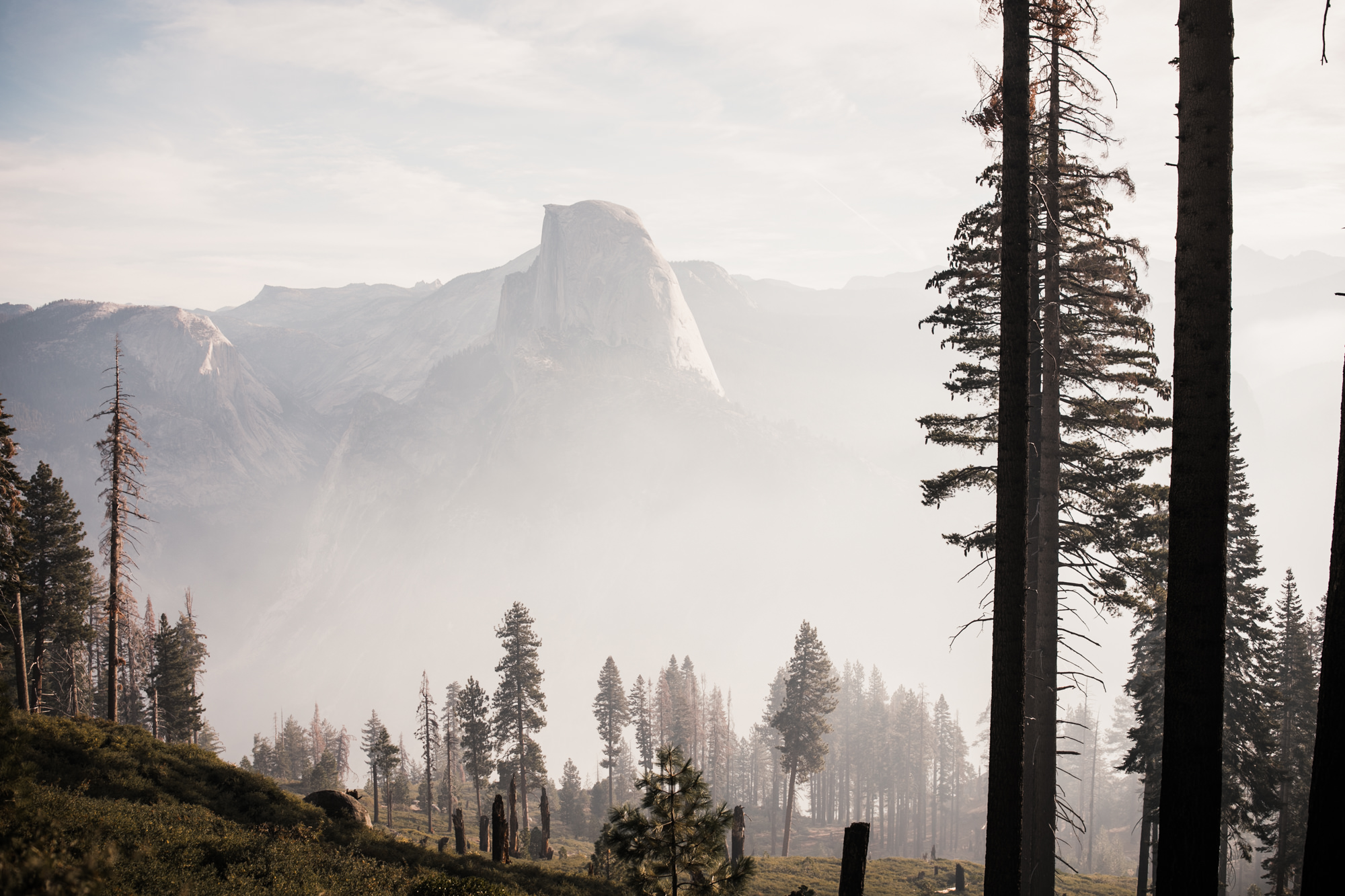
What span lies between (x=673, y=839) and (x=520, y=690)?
3379 centimetres

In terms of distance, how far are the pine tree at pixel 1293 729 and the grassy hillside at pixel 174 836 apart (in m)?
24.4

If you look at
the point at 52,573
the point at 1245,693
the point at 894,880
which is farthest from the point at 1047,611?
the point at 52,573

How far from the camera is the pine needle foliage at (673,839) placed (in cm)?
1096

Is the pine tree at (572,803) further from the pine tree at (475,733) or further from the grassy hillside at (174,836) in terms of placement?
the grassy hillside at (174,836)

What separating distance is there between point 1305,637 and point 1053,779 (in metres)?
22.3

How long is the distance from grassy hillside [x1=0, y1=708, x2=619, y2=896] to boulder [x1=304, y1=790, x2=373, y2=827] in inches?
31.0

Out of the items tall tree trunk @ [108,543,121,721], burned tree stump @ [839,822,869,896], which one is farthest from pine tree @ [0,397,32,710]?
burned tree stump @ [839,822,869,896]

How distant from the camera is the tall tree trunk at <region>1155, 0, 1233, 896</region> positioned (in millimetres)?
5586

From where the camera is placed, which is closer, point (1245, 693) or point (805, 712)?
point (1245, 693)

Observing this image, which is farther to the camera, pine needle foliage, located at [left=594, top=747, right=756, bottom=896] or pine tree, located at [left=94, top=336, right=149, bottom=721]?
pine tree, located at [left=94, top=336, right=149, bottom=721]

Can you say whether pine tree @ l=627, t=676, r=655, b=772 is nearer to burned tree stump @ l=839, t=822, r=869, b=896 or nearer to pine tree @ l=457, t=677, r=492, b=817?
pine tree @ l=457, t=677, r=492, b=817

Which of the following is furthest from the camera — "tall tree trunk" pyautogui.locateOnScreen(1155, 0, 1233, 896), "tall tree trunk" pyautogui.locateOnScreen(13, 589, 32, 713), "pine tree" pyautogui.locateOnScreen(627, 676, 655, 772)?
"pine tree" pyautogui.locateOnScreen(627, 676, 655, 772)

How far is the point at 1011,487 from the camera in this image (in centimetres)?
773

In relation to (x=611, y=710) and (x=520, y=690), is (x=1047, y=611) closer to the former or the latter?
(x=520, y=690)
